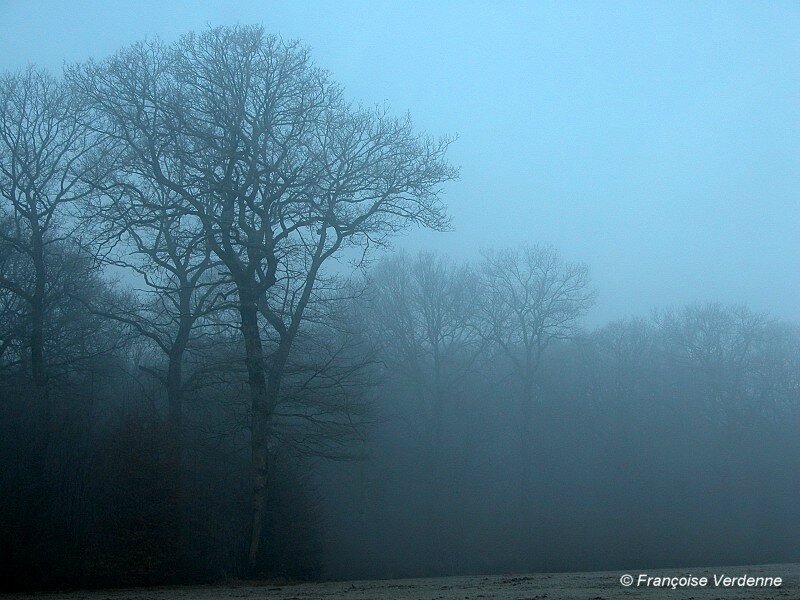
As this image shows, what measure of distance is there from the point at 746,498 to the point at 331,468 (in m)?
26.6

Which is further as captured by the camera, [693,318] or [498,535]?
[693,318]

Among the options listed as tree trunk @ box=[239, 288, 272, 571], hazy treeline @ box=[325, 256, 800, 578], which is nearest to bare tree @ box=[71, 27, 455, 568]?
tree trunk @ box=[239, 288, 272, 571]

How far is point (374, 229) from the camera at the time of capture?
22.8 meters

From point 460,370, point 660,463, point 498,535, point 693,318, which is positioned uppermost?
point 693,318

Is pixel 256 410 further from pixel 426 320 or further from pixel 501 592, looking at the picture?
pixel 426 320

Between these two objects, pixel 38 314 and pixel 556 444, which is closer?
pixel 38 314

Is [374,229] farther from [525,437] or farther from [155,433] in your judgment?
[525,437]

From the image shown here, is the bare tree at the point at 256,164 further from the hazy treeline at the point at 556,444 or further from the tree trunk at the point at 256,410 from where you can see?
the hazy treeline at the point at 556,444

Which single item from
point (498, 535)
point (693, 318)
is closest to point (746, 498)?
point (693, 318)

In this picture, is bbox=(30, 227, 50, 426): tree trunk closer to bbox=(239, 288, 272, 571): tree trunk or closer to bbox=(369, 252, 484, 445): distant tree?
bbox=(239, 288, 272, 571): tree trunk

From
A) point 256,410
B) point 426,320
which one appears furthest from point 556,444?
point 256,410

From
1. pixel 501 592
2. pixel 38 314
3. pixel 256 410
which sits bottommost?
pixel 501 592

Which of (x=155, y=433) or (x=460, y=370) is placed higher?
(x=460, y=370)

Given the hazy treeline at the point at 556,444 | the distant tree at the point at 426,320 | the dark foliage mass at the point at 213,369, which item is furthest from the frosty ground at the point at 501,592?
the distant tree at the point at 426,320
